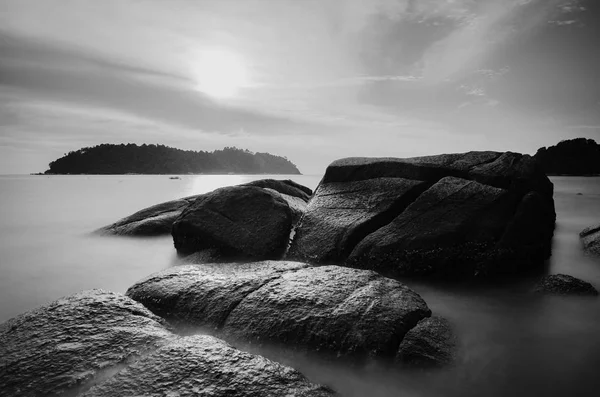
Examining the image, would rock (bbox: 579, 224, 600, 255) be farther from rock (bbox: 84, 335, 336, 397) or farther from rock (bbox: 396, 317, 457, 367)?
rock (bbox: 84, 335, 336, 397)

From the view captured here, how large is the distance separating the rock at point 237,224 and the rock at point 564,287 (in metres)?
5.41

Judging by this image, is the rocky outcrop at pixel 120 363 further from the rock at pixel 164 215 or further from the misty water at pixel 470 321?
the rock at pixel 164 215

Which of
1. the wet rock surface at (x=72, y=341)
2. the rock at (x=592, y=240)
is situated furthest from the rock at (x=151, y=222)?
the rock at (x=592, y=240)

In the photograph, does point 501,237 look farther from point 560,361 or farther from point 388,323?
point 388,323

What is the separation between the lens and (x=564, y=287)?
22.0 feet

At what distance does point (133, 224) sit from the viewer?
13.2 metres

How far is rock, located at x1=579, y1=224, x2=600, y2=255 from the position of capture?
992 cm

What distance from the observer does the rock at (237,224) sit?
815cm

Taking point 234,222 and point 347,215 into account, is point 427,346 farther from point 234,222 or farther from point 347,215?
point 234,222

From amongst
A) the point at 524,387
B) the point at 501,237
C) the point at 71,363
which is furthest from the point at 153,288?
the point at 501,237

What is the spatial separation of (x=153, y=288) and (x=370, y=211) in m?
4.85

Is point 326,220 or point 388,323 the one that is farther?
point 326,220

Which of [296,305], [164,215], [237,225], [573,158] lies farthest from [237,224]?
[573,158]

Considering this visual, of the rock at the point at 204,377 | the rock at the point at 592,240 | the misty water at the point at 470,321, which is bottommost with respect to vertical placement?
the misty water at the point at 470,321
